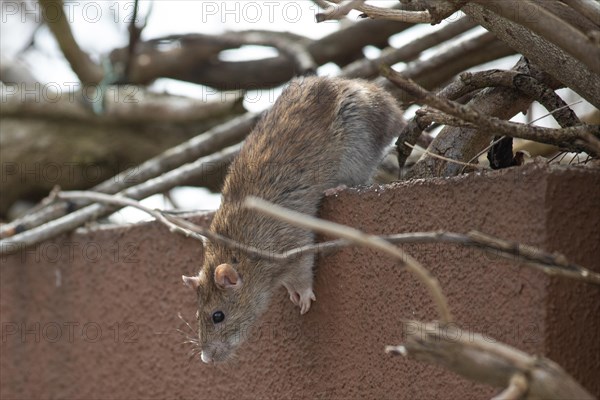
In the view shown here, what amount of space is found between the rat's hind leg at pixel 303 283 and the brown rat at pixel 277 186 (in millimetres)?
97

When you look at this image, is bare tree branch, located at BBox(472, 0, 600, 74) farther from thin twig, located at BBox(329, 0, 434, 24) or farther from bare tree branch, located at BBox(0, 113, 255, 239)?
bare tree branch, located at BBox(0, 113, 255, 239)

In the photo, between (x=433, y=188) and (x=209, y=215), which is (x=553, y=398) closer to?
(x=433, y=188)

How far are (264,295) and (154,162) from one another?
2.26 meters

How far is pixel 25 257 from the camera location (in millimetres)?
5410

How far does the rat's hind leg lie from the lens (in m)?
3.70

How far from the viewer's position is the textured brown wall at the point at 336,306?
2.72 m

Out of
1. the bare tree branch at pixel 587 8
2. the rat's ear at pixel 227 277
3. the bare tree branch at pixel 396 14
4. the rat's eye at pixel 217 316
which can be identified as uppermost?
the bare tree branch at pixel 587 8

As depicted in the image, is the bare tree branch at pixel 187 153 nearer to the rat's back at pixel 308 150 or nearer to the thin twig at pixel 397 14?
the rat's back at pixel 308 150

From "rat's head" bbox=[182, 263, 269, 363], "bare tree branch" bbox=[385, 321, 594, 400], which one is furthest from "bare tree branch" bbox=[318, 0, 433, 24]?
"rat's head" bbox=[182, 263, 269, 363]

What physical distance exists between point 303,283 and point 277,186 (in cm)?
59

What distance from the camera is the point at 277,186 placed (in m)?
4.12

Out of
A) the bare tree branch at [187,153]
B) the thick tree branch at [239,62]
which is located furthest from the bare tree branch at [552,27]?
the thick tree branch at [239,62]

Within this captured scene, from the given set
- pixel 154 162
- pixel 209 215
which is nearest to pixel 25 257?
pixel 154 162

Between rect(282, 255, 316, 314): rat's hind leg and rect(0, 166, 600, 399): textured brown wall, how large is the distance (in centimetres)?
4
